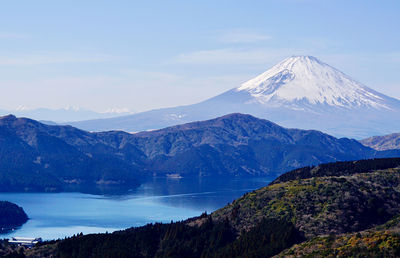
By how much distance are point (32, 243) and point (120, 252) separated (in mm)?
57488

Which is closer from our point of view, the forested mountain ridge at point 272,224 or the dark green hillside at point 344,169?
the forested mountain ridge at point 272,224

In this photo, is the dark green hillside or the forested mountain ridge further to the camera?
the dark green hillside

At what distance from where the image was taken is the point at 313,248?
97.2 m

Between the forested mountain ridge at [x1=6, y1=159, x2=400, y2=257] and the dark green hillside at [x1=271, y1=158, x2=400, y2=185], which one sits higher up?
the dark green hillside at [x1=271, y1=158, x2=400, y2=185]

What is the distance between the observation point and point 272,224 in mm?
127188

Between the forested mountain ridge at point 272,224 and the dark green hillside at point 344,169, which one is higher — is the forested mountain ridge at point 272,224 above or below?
below

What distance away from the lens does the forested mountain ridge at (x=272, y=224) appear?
12031cm

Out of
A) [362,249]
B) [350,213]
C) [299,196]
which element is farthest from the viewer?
[299,196]

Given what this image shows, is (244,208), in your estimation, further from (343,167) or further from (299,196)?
(343,167)

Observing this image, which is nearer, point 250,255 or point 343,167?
point 250,255

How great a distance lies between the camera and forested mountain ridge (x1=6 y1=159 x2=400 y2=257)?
4737 inches

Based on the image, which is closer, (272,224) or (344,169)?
(272,224)

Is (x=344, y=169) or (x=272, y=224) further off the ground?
(x=344, y=169)

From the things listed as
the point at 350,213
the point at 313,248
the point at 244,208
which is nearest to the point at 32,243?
the point at 244,208
